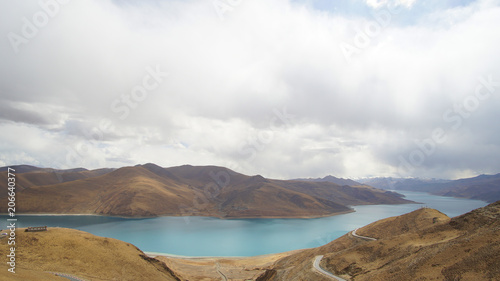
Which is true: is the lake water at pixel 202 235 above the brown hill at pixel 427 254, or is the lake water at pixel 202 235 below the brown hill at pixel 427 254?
below

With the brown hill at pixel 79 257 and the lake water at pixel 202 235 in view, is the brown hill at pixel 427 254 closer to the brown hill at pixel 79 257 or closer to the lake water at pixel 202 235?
the brown hill at pixel 79 257

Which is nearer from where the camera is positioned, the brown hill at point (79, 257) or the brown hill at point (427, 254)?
the brown hill at point (427, 254)

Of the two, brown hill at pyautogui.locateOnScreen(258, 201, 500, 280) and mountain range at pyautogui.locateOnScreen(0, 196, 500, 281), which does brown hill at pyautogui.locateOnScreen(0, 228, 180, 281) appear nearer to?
mountain range at pyautogui.locateOnScreen(0, 196, 500, 281)

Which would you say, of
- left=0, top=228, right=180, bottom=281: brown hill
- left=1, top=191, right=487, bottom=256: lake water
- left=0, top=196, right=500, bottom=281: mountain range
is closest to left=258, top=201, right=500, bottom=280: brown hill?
left=0, top=196, right=500, bottom=281: mountain range

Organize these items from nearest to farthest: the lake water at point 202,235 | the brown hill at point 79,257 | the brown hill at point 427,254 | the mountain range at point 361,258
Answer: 1. the brown hill at point 427,254
2. the mountain range at point 361,258
3. the brown hill at point 79,257
4. the lake water at point 202,235

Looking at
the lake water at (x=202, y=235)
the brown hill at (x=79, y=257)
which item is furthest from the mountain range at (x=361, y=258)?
the lake water at (x=202, y=235)

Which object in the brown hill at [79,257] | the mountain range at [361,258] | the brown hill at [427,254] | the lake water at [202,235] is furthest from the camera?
the lake water at [202,235]

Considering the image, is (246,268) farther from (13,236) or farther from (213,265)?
(13,236)
